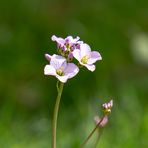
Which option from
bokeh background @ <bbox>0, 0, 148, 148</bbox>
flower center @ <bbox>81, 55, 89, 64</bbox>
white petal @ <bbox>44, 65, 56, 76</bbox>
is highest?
bokeh background @ <bbox>0, 0, 148, 148</bbox>

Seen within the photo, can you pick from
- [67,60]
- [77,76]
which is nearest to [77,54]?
[67,60]

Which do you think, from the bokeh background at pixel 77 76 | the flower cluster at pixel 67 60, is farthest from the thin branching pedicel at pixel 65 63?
the bokeh background at pixel 77 76

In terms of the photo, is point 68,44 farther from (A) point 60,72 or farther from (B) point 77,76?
(B) point 77,76

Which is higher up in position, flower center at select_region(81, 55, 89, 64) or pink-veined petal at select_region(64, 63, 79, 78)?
flower center at select_region(81, 55, 89, 64)

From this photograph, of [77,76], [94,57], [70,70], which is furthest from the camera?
[77,76]

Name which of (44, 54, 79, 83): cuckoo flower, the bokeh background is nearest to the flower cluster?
(44, 54, 79, 83): cuckoo flower

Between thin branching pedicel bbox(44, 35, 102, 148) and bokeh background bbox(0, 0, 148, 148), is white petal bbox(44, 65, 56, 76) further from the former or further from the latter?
bokeh background bbox(0, 0, 148, 148)

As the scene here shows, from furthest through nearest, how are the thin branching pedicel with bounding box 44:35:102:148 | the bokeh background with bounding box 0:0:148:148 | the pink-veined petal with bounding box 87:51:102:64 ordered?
the bokeh background with bounding box 0:0:148:148
the pink-veined petal with bounding box 87:51:102:64
the thin branching pedicel with bounding box 44:35:102:148

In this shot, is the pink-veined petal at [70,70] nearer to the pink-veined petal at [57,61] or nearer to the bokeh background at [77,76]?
the pink-veined petal at [57,61]
